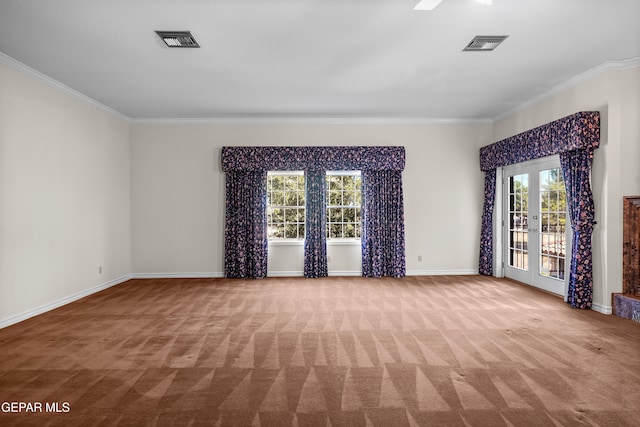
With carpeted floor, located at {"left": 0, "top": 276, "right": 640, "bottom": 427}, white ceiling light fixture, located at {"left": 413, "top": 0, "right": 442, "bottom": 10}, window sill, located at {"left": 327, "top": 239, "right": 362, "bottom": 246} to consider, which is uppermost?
white ceiling light fixture, located at {"left": 413, "top": 0, "right": 442, "bottom": 10}

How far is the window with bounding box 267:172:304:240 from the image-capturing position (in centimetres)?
695

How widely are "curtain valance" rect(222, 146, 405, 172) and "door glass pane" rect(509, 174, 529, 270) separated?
2033mm

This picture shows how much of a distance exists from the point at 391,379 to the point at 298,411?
32.2 inches

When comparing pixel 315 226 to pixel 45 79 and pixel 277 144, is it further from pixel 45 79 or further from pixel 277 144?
pixel 45 79

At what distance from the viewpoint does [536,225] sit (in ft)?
18.6

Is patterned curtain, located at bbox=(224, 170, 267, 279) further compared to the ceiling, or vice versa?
patterned curtain, located at bbox=(224, 170, 267, 279)

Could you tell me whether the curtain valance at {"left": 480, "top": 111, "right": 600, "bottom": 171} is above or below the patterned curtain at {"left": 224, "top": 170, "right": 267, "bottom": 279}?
above

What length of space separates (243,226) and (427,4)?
483cm

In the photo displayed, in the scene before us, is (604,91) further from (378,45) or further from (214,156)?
(214,156)

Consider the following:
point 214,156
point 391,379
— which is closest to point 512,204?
point 391,379

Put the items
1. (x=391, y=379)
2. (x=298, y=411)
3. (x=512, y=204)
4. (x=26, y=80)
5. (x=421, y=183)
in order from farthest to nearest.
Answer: (x=421, y=183) < (x=512, y=204) < (x=26, y=80) < (x=391, y=379) < (x=298, y=411)

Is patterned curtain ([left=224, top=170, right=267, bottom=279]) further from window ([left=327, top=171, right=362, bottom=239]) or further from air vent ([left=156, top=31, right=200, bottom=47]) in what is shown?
air vent ([left=156, top=31, right=200, bottom=47])

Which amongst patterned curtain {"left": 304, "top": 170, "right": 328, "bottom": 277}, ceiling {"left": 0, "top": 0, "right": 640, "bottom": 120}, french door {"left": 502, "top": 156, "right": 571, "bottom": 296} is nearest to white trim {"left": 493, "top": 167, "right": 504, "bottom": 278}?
french door {"left": 502, "top": 156, "right": 571, "bottom": 296}

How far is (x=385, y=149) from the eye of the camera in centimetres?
666
